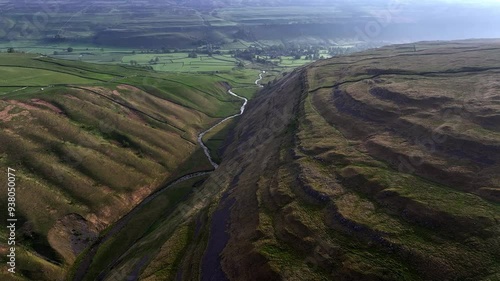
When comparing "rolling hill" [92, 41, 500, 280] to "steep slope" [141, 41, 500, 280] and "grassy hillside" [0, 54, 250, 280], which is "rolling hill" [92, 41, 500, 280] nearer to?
"steep slope" [141, 41, 500, 280]

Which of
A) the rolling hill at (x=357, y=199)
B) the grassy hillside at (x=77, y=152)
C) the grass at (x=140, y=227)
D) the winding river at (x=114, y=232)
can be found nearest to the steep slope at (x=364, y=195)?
the rolling hill at (x=357, y=199)

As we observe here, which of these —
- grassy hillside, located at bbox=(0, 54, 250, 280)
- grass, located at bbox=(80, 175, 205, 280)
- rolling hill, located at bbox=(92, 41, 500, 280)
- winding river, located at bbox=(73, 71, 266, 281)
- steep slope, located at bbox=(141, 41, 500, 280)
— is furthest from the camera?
grassy hillside, located at bbox=(0, 54, 250, 280)

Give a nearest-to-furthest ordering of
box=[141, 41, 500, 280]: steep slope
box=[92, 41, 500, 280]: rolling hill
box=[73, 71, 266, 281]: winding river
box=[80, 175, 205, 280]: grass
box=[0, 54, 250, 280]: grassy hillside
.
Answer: box=[141, 41, 500, 280]: steep slope
box=[92, 41, 500, 280]: rolling hill
box=[73, 71, 266, 281]: winding river
box=[80, 175, 205, 280]: grass
box=[0, 54, 250, 280]: grassy hillside

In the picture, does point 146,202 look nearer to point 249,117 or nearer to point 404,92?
→ point 249,117

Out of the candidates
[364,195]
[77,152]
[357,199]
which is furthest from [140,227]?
[364,195]

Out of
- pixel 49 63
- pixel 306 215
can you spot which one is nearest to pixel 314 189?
pixel 306 215

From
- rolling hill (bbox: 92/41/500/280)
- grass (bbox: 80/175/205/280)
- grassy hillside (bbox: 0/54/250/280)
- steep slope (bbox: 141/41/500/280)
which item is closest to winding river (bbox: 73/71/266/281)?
grass (bbox: 80/175/205/280)
